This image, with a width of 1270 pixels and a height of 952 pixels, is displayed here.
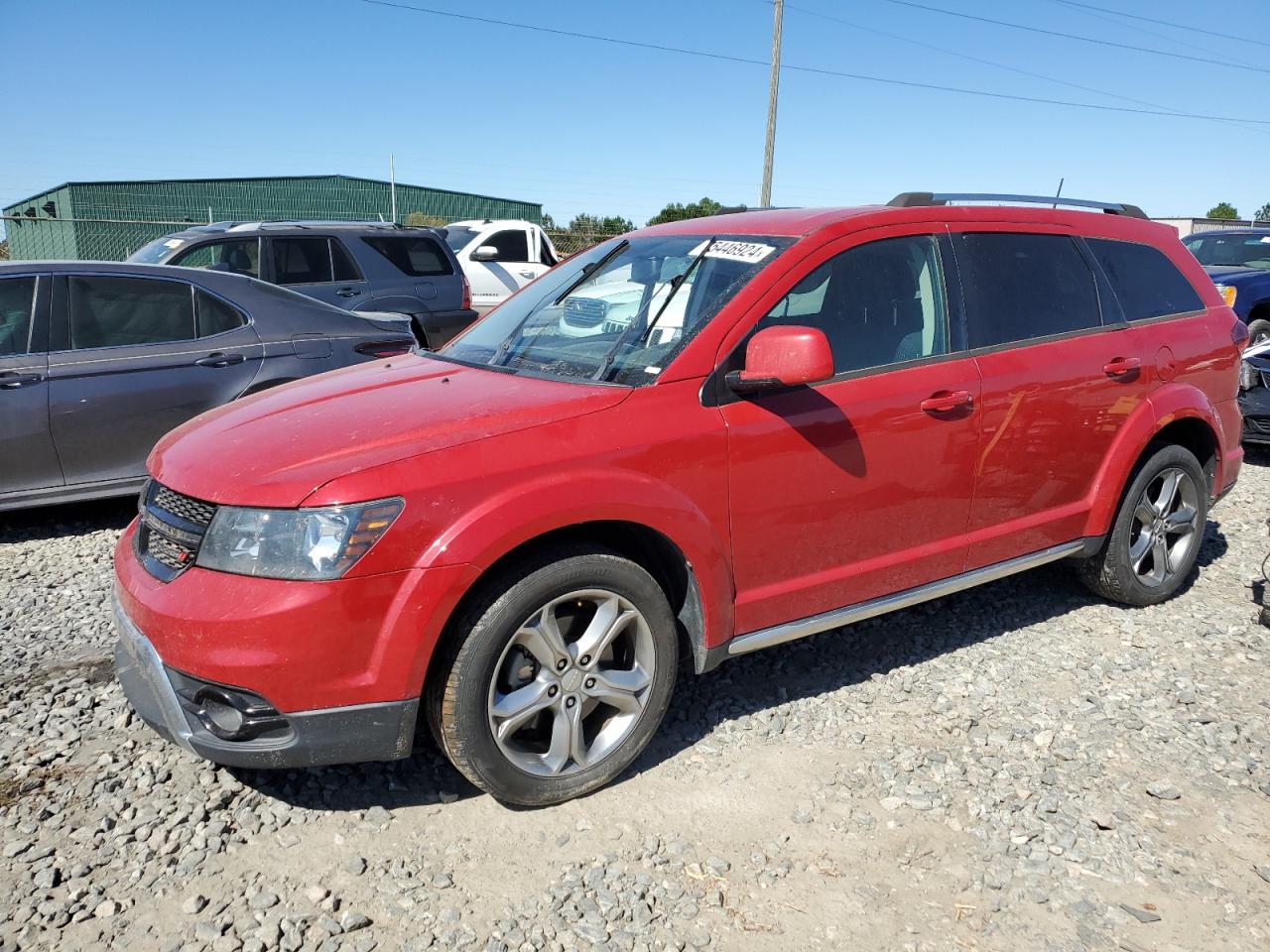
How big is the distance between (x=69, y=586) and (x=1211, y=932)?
194 inches

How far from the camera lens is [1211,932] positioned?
256 centimetres

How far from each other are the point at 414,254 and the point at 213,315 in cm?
450

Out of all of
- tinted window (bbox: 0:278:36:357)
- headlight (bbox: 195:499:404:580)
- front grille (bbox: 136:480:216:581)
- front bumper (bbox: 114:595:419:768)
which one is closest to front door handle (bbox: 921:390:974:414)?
headlight (bbox: 195:499:404:580)

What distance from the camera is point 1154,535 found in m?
4.65

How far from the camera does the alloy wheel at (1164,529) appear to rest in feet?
15.1

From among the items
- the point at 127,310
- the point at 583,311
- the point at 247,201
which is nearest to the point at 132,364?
the point at 127,310

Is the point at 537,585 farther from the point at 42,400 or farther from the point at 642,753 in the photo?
the point at 42,400

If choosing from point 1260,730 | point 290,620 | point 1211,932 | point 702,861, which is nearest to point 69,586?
point 290,620

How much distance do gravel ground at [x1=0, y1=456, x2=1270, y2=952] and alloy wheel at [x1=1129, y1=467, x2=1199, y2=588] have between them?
0.57 m

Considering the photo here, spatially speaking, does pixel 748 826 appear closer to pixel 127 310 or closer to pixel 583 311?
A: pixel 583 311

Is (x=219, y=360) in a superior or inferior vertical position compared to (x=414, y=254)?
inferior

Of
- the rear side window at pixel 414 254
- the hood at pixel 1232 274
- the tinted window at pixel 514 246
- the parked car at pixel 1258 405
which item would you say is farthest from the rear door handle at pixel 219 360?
the tinted window at pixel 514 246

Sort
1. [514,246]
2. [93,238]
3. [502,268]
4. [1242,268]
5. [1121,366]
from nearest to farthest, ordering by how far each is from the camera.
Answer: [1121,366], [1242,268], [502,268], [514,246], [93,238]

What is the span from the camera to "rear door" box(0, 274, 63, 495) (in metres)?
5.25
